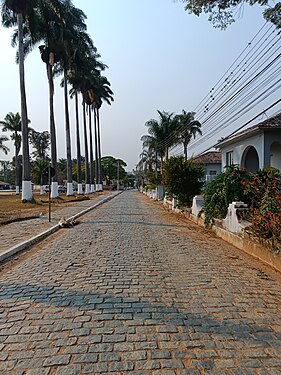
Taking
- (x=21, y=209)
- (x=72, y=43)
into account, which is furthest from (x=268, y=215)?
(x=72, y=43)

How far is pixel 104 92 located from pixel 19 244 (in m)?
48.2

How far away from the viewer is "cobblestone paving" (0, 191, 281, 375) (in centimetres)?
337

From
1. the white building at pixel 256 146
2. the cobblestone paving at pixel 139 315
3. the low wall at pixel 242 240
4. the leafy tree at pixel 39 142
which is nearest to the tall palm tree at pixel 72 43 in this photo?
the white building at pixel 256 146

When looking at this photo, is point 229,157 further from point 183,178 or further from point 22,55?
point 22,55

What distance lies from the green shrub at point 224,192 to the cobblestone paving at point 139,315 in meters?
3.43

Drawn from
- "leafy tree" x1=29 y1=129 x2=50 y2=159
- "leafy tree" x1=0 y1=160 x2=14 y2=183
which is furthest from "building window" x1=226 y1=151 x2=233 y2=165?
"leafy tree" x1=0 y1=160 x2=14 y2=183

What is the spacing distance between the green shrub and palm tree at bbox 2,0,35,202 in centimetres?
1781

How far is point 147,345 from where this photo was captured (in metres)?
3.69

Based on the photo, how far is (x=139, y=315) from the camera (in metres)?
4.53

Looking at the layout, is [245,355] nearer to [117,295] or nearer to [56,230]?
[117,295]

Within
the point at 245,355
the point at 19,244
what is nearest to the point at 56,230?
the point at 19,244

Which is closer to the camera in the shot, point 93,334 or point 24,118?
point 93,334

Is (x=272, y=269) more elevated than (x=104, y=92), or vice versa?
(x=104, y=92)

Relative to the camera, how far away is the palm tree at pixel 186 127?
4228 cm
